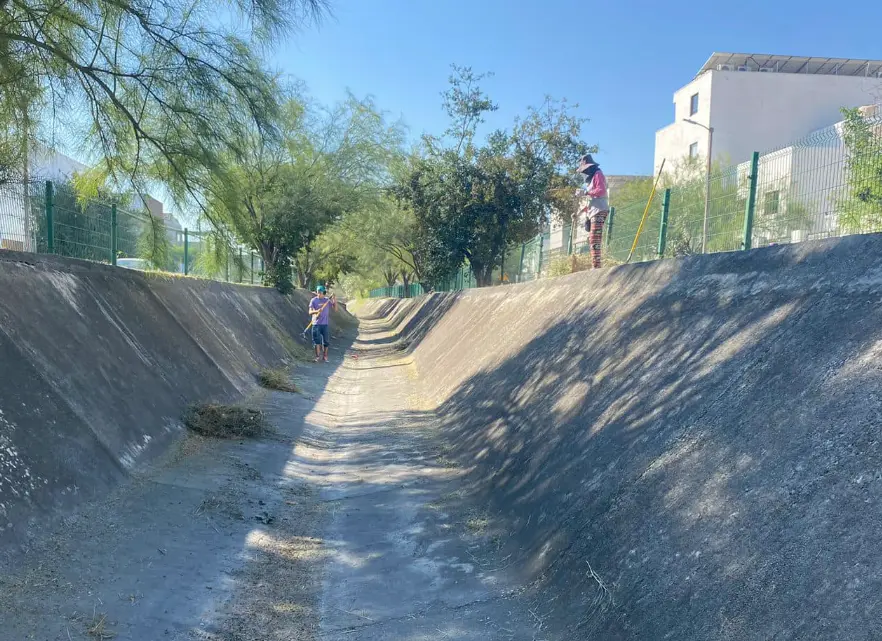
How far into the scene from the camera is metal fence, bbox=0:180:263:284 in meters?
7.81

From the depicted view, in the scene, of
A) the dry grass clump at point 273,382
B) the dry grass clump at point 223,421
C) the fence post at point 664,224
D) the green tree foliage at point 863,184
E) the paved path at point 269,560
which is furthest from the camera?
the dry grass clump at point 273,382

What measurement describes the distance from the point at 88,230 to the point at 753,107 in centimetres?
4373

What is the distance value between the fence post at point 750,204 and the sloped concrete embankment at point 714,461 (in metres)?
1.45

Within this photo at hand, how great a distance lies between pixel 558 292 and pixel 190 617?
6.90 metres

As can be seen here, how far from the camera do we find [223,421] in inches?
Answer: 283

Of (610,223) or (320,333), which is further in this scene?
(320,333)

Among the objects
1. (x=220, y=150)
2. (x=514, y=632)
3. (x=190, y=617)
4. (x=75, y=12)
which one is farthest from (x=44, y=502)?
(x=75, y=12)

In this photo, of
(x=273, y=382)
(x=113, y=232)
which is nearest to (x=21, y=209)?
(x=113, y=232)

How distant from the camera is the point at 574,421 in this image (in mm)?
5074

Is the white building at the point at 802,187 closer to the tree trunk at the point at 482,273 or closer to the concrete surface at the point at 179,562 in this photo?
the concrete surface at the point at 179,562

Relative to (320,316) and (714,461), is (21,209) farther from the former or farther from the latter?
(320,316)

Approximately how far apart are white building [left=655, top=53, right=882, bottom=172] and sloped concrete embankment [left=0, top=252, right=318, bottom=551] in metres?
38.3

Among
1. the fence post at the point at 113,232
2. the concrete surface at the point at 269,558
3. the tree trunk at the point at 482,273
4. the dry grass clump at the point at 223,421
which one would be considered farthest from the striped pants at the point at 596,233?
the tree trunk at the point at 482,273

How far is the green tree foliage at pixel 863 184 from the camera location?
6.20 meters
